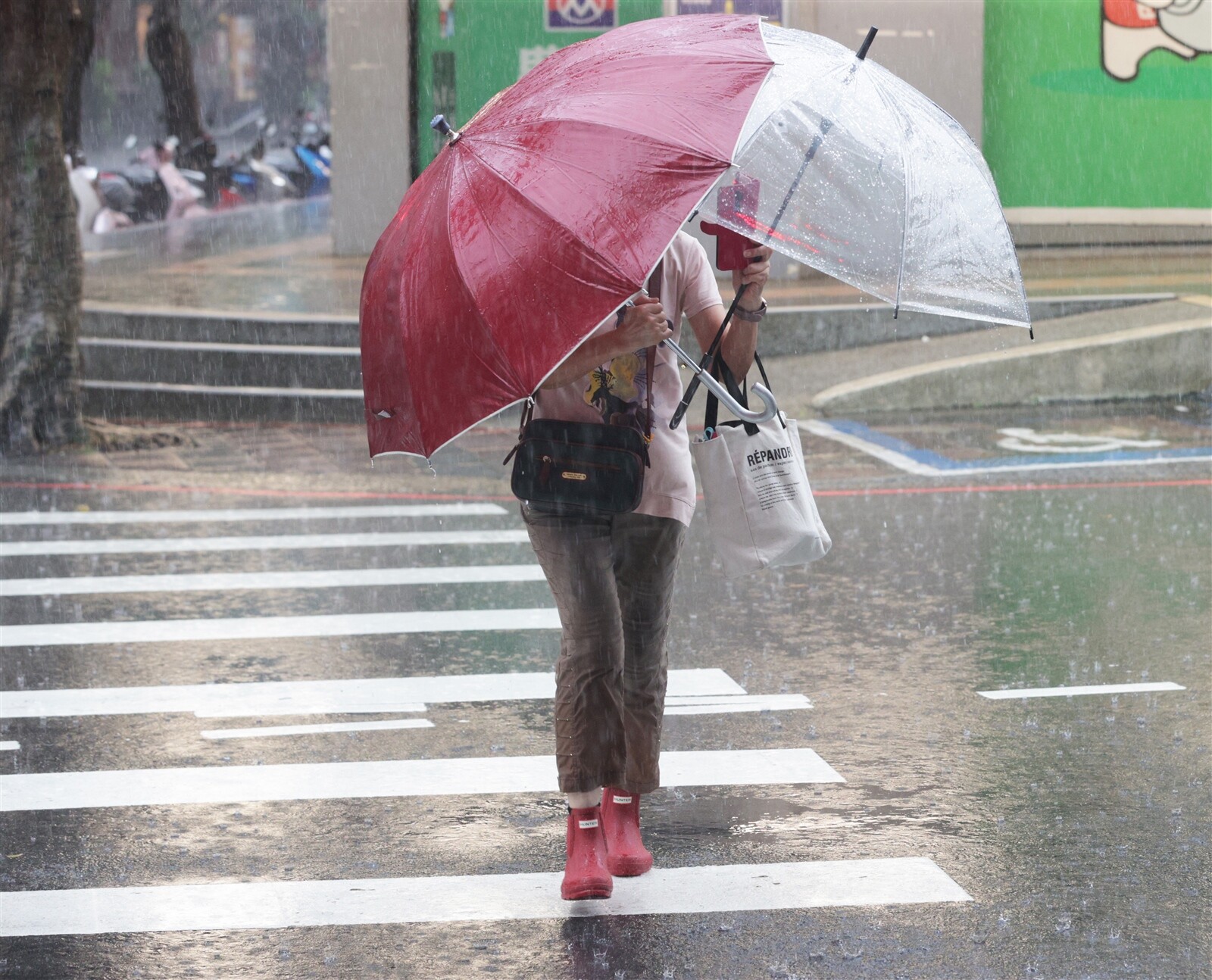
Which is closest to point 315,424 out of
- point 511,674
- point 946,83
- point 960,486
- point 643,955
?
point 960,486

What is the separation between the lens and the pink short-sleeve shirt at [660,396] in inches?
Result: 178

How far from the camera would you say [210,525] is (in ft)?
32.8

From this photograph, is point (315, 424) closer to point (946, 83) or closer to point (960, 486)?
point (960, 486)

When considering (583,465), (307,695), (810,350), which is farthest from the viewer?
(810,350)

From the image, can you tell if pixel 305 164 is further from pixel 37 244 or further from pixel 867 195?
pixel 867 195

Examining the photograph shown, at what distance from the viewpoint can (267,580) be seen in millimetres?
8672

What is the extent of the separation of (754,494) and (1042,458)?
771 cm

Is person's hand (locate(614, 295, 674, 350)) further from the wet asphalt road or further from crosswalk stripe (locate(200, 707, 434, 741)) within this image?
crosswalk stripe (locate(200, 707, 434, 741))

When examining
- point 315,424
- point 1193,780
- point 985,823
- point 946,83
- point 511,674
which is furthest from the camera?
point 946,83

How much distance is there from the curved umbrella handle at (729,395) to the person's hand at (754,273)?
0.73 feet

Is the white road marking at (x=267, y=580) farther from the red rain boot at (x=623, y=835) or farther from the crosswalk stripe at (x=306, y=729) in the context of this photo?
the red rain boot at (x=623, y=835)

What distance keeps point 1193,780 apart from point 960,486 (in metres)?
5.40

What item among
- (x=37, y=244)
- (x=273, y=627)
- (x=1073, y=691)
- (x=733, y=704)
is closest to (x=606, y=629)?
(x=733, y=704)

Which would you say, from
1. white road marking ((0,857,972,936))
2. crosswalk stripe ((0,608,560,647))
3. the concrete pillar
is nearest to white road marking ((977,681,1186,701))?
white road marking ((0,857,972,936))
